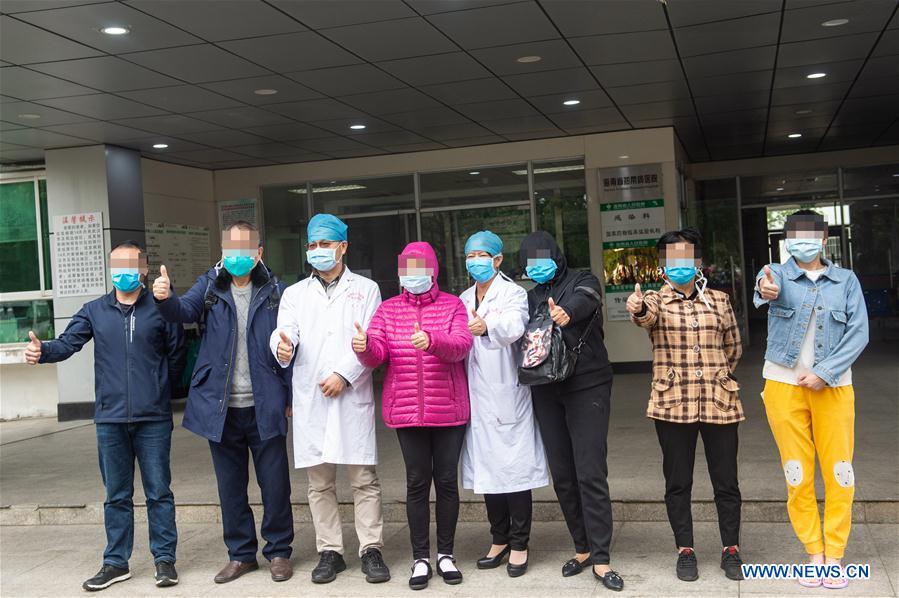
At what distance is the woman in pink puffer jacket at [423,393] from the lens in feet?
14.4

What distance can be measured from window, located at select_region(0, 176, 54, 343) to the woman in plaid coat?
910 centimetres

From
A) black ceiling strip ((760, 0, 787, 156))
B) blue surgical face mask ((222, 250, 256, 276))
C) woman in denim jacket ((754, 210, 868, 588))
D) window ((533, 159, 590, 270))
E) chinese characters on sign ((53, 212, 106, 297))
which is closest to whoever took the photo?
woman in denim jacket ((754, 210, 868, 588))

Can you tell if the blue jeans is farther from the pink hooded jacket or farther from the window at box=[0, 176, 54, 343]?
the window at box=[0, 176, 54, 343]

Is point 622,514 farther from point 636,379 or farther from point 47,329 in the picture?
point 47,329

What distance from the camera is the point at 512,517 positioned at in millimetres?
4609

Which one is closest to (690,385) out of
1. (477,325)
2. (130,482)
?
(477,325)

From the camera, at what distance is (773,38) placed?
7.43m

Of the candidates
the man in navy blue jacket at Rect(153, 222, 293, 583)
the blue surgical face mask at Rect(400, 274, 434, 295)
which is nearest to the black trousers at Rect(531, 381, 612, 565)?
the blue surgical face mask at Rect(400, 274, 434, 295)

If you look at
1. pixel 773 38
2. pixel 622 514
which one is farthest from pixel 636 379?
pixel 622 514

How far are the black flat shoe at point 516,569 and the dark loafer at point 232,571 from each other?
1.45 metres

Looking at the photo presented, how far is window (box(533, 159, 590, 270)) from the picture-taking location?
1208cm

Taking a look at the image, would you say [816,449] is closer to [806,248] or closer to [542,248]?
[806,248]

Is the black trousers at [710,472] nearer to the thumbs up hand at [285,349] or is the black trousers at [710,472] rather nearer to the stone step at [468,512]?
the stone step at [468,512]

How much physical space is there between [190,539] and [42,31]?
373 cm
